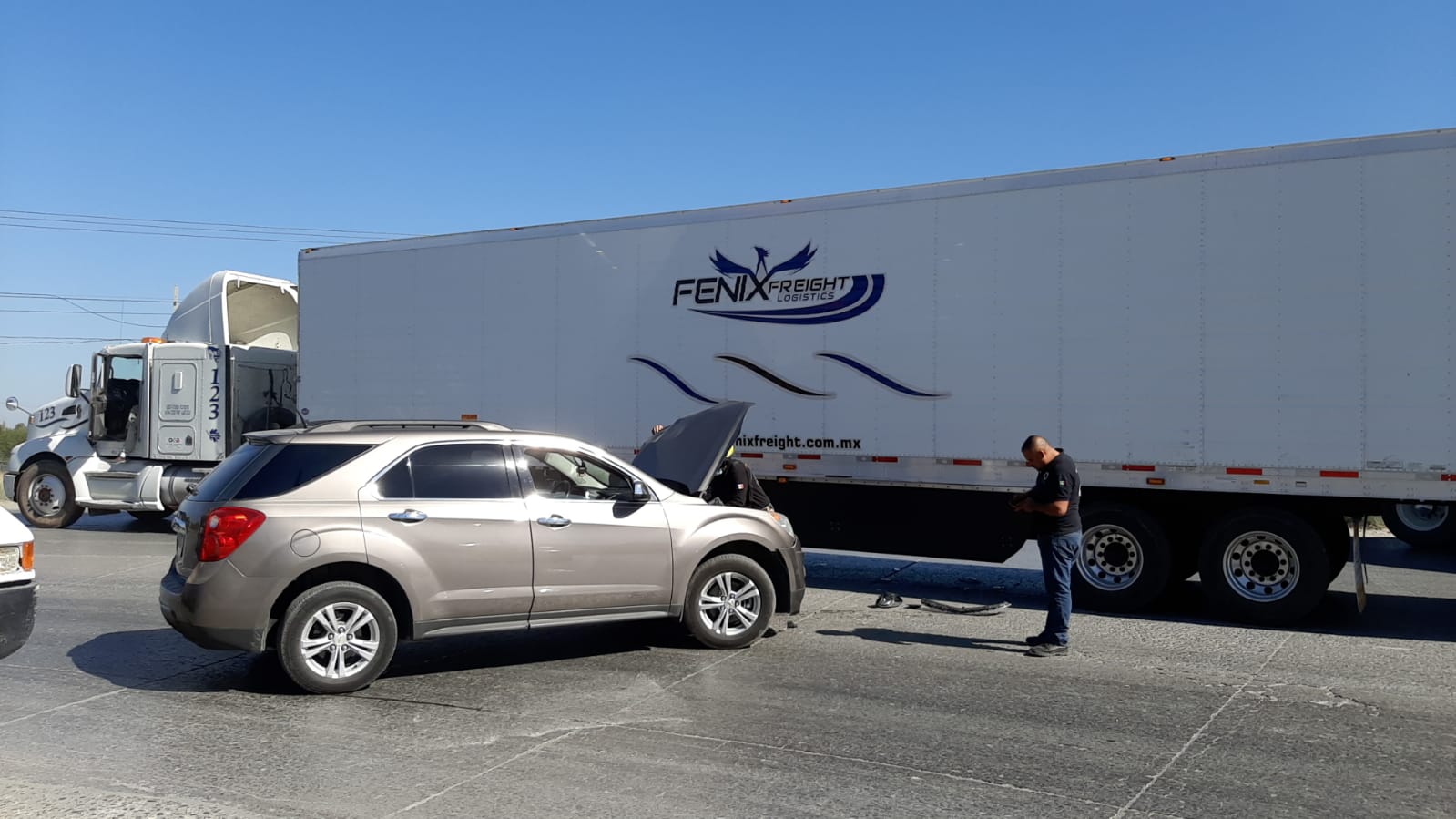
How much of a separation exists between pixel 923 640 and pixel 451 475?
3864 millimetres

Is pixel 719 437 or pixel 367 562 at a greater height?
pixel 719 437

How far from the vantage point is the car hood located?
30.1 feet

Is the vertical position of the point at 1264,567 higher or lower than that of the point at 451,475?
lower

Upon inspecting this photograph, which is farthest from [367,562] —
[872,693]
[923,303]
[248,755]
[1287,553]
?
[1287,553]

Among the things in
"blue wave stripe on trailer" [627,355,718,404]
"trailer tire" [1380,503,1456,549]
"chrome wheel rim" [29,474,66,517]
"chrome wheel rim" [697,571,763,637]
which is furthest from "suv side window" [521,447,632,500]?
"chrome wheel rim" [29,474,66,517]

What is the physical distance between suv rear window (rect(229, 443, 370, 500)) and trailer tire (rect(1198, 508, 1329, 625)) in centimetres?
694

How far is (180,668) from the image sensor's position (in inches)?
303

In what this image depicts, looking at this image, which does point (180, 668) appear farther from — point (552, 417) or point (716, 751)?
point (552, 417)

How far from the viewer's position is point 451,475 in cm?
745

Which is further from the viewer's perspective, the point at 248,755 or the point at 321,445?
the point at 321,445

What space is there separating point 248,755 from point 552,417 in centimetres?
757

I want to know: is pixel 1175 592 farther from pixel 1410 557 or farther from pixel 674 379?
pixel 1410 557

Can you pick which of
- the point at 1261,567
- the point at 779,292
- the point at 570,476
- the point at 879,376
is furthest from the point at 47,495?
the point at 1261,567

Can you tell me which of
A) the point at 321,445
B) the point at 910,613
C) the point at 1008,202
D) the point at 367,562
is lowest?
the point at 910,613
